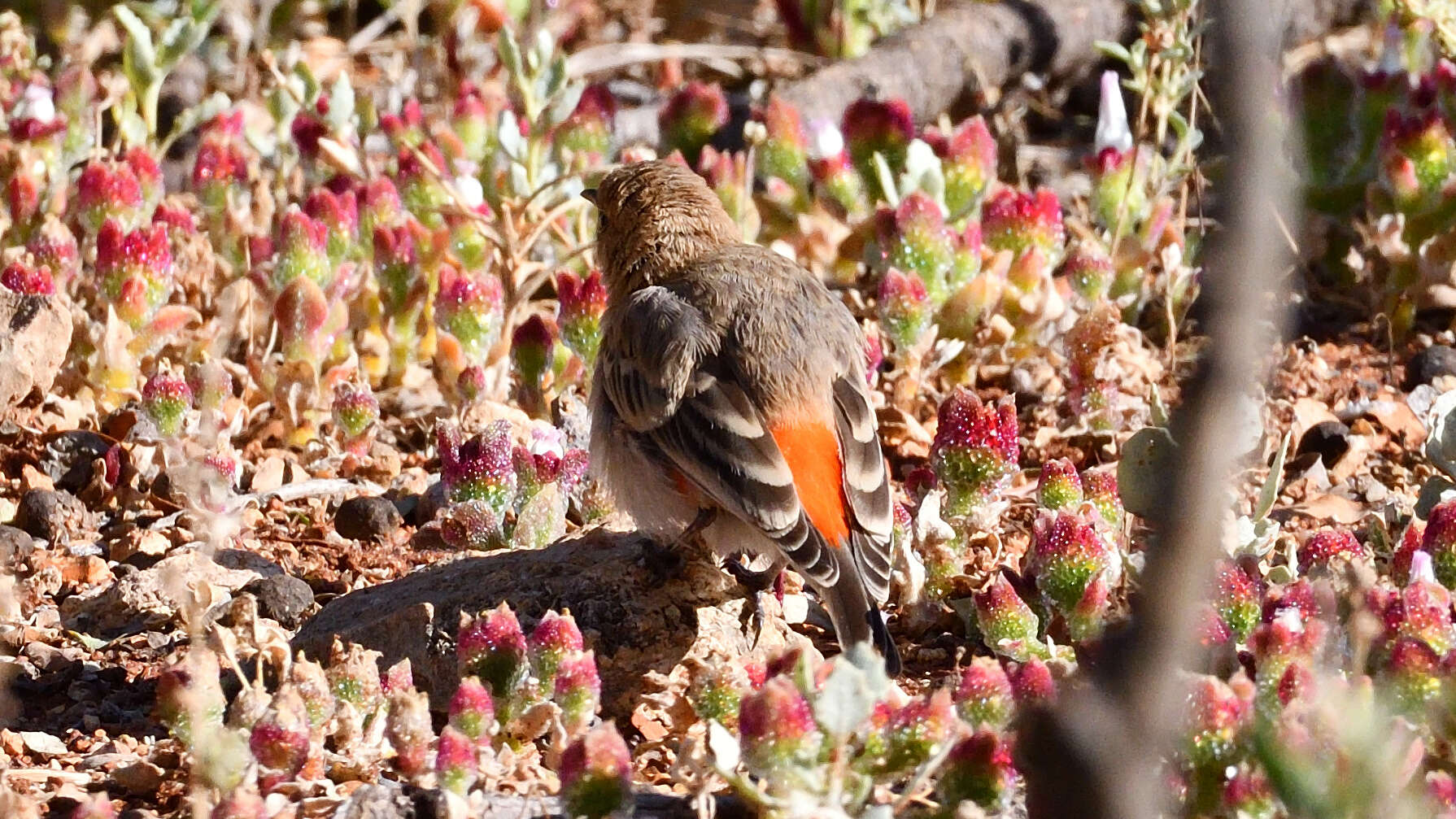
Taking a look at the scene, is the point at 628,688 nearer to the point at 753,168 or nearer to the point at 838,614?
the point at 838,614

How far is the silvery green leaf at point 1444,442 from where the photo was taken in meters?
4.57

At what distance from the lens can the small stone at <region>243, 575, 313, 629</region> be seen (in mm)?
Result: 4625

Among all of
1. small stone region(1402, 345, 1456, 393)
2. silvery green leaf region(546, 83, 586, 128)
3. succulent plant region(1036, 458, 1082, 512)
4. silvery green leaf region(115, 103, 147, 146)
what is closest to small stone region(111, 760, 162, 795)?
succulent plant region(1036, 458, 1082, 512)

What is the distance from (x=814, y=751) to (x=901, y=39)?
5.21 metres

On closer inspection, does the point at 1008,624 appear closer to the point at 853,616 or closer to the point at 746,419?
the point at 853,616

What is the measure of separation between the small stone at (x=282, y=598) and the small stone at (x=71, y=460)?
0.92 m

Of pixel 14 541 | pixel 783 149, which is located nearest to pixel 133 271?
pixel 14 541

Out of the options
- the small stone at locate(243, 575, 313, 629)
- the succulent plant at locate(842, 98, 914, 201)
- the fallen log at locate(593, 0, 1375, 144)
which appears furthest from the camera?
the fallen log at locate(593, 0, 1375, 144)

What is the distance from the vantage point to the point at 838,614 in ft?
13.1

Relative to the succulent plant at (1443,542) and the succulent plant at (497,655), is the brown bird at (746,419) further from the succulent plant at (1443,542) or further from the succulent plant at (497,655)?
the succulent plant at (1443,542)

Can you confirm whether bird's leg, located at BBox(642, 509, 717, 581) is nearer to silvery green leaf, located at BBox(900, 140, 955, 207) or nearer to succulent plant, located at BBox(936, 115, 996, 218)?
silvery green leaf, located at BBox(900, 140, 955, 207)

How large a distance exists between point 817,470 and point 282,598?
1419 mm

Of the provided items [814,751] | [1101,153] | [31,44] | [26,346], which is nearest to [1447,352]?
[1101,153]

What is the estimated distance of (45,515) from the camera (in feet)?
16.6
